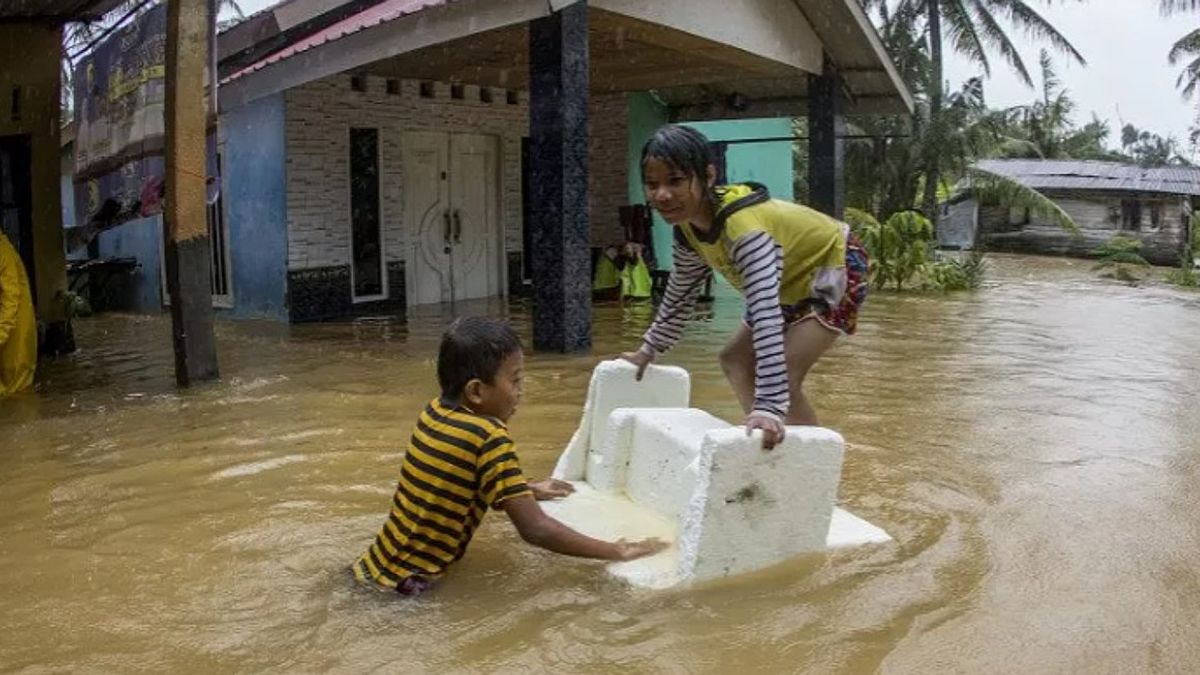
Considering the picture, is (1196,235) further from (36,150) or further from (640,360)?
(640,360)

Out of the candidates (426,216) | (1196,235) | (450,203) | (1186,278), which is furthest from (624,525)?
(1196,235)

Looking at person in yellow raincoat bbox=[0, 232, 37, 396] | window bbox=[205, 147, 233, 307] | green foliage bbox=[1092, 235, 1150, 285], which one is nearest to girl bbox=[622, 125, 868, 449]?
person in yellow raincoat bbox=[0, 232, 37, 396]

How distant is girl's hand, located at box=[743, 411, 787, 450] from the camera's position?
360 cm

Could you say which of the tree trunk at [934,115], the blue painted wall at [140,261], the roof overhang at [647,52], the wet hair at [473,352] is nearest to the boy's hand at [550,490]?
the wet hair at [473,352]

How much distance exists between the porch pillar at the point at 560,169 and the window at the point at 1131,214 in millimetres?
23053

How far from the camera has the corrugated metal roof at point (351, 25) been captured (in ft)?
28.6

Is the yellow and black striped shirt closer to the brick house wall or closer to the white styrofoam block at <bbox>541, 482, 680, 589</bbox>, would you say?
the white styrofoam block at <bbox>541, 482, 680, 589</bbox>

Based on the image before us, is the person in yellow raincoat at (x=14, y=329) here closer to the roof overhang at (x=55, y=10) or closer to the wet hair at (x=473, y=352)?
the roof overhang at (x=55, y=10)

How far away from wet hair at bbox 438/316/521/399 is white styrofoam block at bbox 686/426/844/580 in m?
0.69

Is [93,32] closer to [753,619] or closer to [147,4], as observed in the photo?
[147,4]

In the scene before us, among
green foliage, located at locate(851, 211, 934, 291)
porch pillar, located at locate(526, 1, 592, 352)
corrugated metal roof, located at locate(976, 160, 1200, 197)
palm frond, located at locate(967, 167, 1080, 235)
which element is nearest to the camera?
porch pillar, located at locate(526, 1, 592, 352)

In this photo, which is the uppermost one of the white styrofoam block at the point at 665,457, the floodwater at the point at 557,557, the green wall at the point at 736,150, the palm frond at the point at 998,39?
the palm frond at the point at 998,39

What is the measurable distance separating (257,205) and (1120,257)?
18970 millimetres

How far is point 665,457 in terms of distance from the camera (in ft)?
13.9
